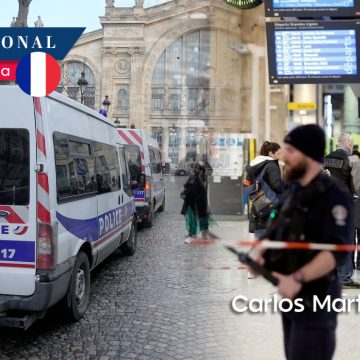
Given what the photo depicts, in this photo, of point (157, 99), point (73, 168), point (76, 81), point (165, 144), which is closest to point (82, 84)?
point (76, 81)

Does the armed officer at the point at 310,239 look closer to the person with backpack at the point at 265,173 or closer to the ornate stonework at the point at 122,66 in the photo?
the person with backpack at the point at 265,173

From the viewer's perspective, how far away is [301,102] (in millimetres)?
8305

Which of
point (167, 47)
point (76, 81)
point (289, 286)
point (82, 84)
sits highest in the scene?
point (167, 47)

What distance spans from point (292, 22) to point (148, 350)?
5.75 meters

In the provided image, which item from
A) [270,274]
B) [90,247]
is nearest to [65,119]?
[90,247]

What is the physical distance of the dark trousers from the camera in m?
2.19

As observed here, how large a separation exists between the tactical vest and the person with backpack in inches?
24.9

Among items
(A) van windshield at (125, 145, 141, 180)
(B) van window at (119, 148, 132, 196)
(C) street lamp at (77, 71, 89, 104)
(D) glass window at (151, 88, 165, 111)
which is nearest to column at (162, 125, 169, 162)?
(D) glass window at (151, 88, 165, 111)

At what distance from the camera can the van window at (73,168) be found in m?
4.21

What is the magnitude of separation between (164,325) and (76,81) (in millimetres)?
12917

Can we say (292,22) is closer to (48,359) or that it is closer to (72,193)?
(72,193)

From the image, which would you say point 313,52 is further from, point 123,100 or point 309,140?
point 123,100

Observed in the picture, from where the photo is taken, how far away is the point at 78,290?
482 cm

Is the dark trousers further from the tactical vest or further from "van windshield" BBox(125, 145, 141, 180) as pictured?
"van windshield" BBox(125, 145, 141, 180)
